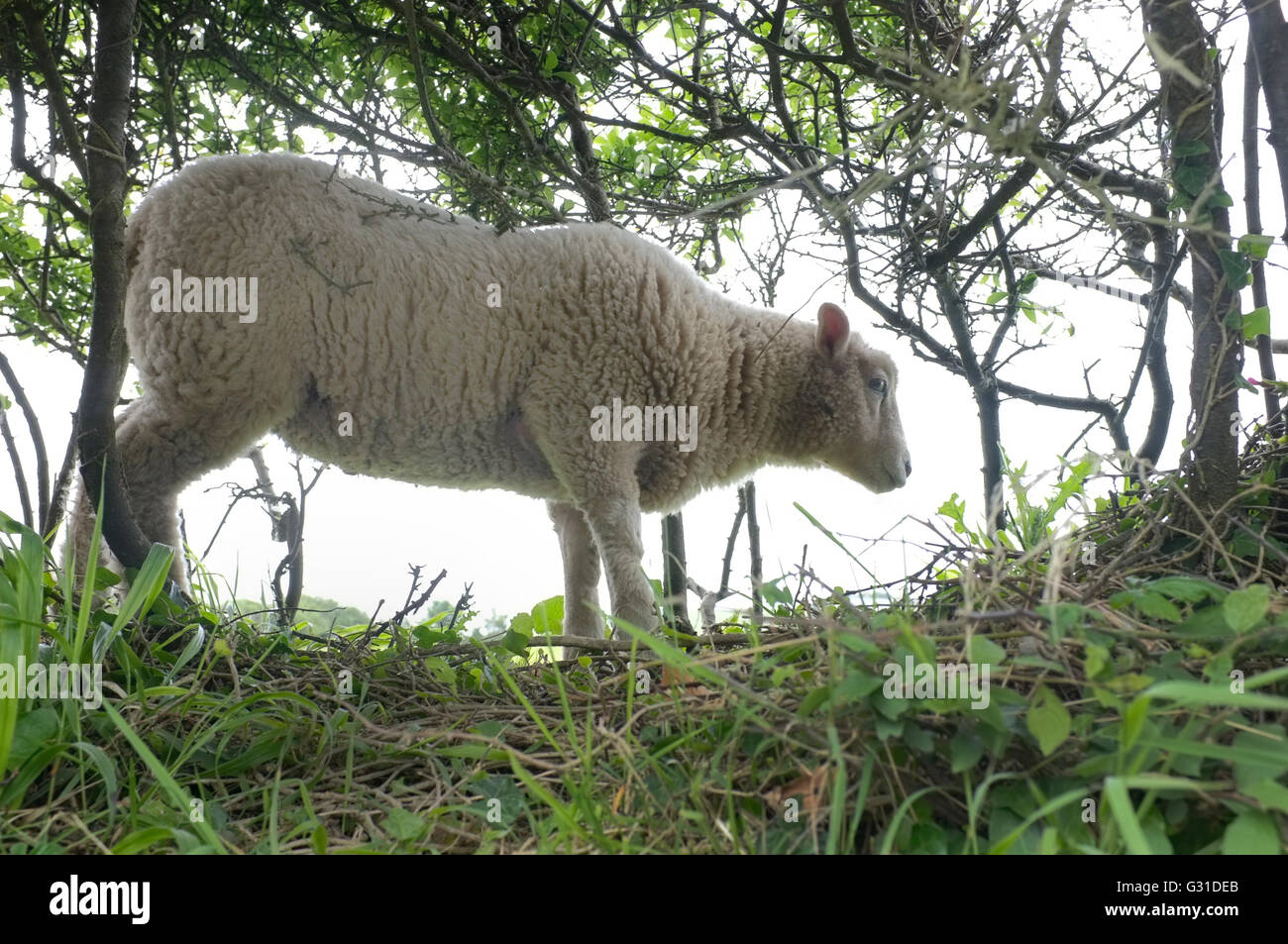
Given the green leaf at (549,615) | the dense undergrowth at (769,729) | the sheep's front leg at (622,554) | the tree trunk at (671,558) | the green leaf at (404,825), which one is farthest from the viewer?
the tree trunk at (671,558)

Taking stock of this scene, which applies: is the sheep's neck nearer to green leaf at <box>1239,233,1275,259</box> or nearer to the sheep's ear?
the sheep's ear

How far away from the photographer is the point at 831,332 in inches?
145

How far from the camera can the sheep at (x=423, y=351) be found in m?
3.04

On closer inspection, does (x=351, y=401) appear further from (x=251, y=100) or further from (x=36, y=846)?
(x=36, y=846)

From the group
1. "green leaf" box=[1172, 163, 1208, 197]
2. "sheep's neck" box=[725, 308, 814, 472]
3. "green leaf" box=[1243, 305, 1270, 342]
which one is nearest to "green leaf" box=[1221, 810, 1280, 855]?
"green leaf" box=[1243, 305, 1270, 342]

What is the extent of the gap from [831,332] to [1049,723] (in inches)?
105

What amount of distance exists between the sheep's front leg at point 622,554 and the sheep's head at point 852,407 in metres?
1.01

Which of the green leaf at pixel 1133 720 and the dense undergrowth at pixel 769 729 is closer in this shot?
the green leaf at pixel 1133 720

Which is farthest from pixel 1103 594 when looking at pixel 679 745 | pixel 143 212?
pixel 143 212

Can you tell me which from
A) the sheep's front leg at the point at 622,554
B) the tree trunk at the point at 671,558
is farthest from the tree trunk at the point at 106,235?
the tree trunk at the point at 671,558

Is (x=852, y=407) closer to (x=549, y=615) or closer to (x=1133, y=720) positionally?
(x=549, y=615)

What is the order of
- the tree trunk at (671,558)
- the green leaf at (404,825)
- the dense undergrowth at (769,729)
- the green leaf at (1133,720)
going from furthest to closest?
1. the tree trunk at (671,558)
2. the green leaf at (404,825)
3. the dense undergrowth at (769,729)
4. the green leaf at (1133,720)

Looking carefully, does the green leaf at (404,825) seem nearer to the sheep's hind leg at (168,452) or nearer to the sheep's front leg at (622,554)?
the sheep's front leg at (622,554)
